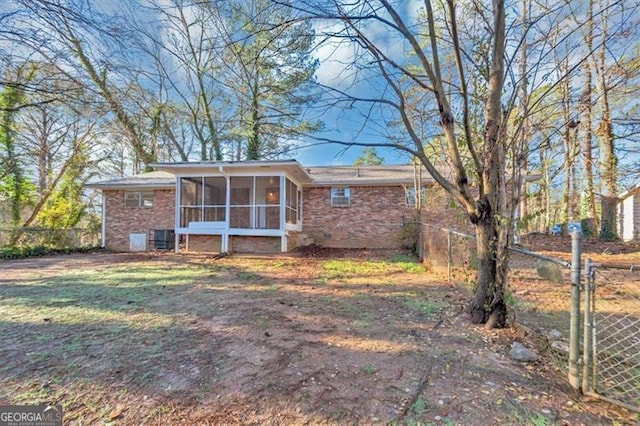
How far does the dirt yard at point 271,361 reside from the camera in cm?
214

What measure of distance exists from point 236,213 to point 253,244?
185 centimetres

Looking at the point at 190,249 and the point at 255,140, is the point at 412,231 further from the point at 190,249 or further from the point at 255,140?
the point at 255,140

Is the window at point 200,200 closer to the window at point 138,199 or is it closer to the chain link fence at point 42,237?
the window at point 138,199

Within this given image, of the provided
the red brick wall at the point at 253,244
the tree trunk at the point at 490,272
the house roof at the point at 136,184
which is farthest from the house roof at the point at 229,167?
the tree trunk at the point at 490,272

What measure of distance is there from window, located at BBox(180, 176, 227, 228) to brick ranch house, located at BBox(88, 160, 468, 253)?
1.6 inches

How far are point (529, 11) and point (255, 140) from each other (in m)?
14.8

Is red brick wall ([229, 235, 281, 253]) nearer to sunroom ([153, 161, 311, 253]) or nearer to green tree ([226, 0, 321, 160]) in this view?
sunroom ([153, 161, 311, 253])

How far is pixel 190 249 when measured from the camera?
12.0 m

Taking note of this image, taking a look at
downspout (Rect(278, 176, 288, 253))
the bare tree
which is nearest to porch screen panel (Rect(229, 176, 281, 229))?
downspout (Rect(278, 176, 288, 253))

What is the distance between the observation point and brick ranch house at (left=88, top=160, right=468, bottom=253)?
453 inches

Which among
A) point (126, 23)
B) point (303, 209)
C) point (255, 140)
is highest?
point (255, 140)

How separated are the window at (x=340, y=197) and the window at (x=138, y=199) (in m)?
8.31

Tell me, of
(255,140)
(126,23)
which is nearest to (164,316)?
(126,23)

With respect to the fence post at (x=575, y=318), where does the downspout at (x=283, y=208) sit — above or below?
above
